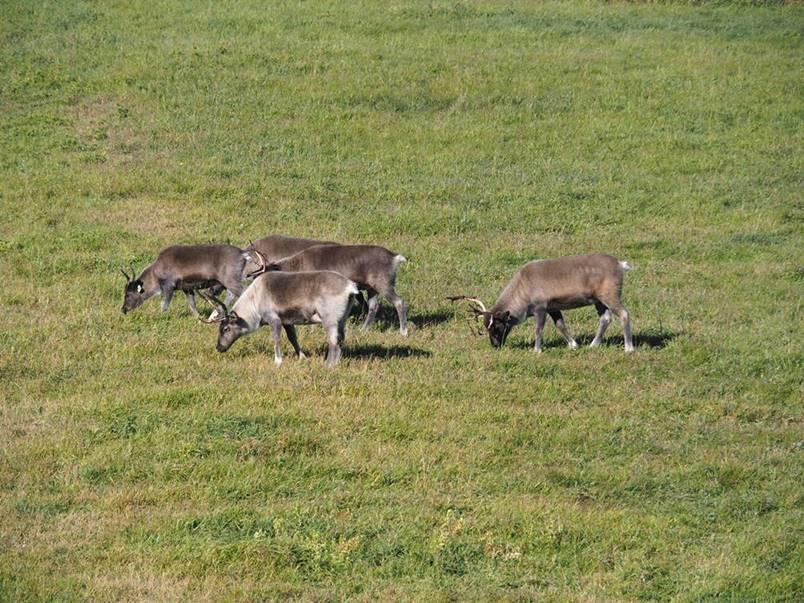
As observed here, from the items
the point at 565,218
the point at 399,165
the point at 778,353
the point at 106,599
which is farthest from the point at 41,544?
the point at 399,165

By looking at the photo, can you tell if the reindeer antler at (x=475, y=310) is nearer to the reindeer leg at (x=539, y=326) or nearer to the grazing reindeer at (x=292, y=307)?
the reindeer leg at (x=539, y=326)

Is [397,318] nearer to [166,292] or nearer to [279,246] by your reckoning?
[279,246]

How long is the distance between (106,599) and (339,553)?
2248 millimetres

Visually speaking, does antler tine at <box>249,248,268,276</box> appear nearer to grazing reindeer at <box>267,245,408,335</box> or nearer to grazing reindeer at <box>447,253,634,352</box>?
grazing reindeer at <box>267,245,408,335</box>

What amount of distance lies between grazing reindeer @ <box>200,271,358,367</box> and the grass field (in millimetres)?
434

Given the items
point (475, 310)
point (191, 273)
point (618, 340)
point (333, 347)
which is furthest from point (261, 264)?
Result: point (618, 340)

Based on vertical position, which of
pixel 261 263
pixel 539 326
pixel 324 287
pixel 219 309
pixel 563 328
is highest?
pixel 324 287

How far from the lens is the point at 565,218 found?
94.2 feet

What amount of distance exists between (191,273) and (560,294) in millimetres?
5736

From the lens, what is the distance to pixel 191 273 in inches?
853

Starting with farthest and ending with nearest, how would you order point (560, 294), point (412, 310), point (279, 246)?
point (279, 246) → point (412, 310) → point (560, 294)

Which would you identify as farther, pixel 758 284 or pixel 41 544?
pixel 758 284

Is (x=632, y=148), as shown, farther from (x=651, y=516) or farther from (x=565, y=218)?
(x=651, y=516)

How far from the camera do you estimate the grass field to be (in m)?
13.5
